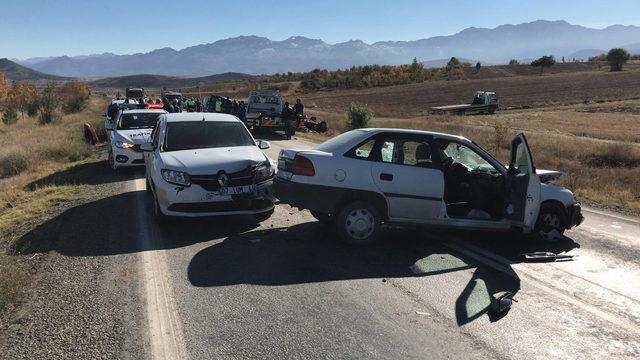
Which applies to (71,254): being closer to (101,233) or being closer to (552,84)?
(101,233)

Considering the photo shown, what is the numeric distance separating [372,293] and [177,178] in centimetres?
341

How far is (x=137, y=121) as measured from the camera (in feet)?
45.3

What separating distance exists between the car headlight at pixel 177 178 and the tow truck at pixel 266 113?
15522 mm

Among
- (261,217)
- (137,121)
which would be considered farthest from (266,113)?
(261,217)

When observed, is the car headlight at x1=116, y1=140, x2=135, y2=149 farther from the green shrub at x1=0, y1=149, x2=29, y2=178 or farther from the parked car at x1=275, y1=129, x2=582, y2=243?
the parked car at x1=275, y1=129, x2=582, y2=243

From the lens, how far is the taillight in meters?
6.63

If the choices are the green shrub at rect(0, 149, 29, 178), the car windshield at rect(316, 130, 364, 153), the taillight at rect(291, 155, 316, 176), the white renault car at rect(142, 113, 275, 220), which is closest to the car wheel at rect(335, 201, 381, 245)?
the taillight at rect(291, 155, 316, 176)

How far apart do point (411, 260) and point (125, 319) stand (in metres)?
3.31

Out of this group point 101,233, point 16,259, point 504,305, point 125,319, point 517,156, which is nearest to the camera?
point 125,319

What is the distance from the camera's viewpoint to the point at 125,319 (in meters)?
4.55

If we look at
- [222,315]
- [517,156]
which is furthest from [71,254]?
[517,156]

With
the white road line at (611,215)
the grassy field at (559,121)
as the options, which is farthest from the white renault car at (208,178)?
the grassy field at (559,121)

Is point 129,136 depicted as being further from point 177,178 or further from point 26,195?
point 177,178

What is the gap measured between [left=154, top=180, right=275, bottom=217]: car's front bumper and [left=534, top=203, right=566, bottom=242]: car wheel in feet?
12.9
